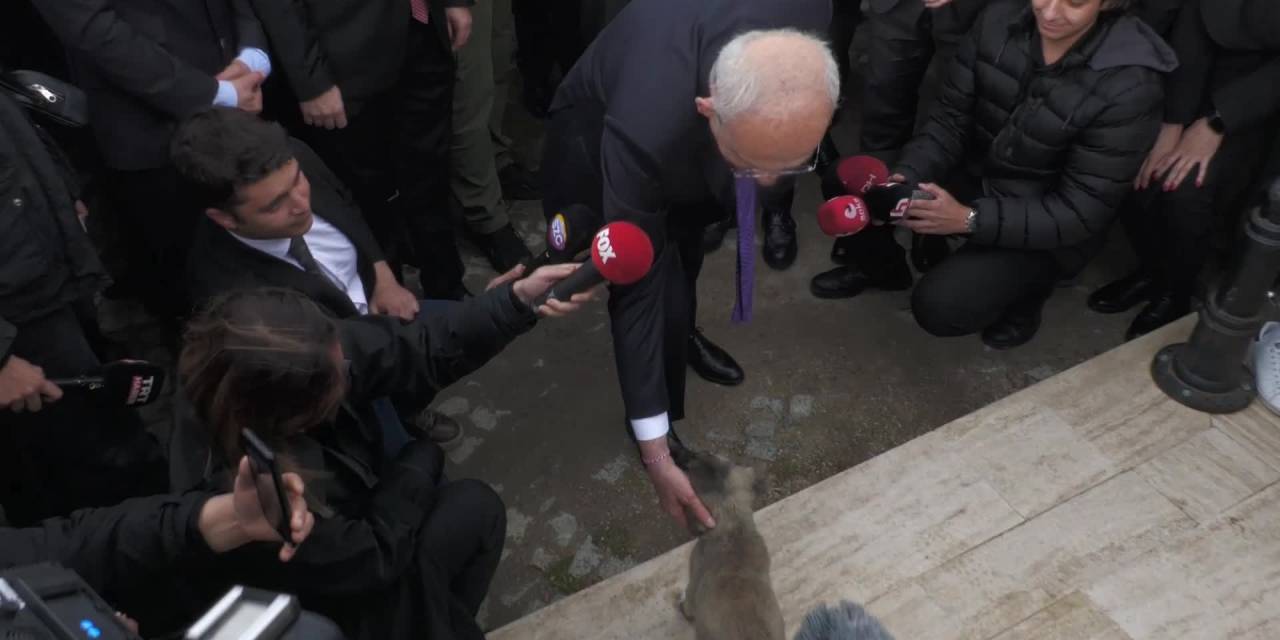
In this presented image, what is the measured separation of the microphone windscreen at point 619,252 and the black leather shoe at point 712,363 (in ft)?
4.86

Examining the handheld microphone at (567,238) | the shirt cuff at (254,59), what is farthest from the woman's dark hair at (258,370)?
the shirt cuff at (254,59)

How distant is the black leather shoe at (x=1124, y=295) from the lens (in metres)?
3.75

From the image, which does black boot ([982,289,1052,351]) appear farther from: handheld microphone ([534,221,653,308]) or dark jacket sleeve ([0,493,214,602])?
dark jacket sleeve ([0,493,214,602])

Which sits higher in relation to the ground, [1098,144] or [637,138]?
[637,138]

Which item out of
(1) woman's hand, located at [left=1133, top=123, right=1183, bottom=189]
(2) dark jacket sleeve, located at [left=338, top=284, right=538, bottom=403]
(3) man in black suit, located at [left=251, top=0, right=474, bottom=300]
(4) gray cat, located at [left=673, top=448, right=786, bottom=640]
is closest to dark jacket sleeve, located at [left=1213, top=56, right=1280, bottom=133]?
(1) woman's hand, located at [left=1133, top=123, right=1183, bottom=189]

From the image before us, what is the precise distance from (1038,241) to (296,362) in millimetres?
2432

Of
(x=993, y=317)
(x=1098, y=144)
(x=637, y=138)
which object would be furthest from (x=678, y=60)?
(x=993, y=317)

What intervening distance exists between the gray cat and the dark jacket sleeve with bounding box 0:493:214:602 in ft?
3.50

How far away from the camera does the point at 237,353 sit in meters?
1.69

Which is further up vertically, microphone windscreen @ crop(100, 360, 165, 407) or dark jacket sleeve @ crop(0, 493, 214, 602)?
dark jacket sleeve @ crop(0, 493, 214, 602)

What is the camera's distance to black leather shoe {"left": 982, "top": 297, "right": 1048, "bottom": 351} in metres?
3.63

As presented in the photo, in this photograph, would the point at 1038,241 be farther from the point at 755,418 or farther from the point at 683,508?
the point at 683,508

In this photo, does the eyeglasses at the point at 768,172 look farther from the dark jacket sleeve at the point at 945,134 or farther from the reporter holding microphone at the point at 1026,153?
the dark jacket sleeve at the point at 945,134

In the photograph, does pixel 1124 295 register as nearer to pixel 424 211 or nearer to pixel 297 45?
pixel 424 211
